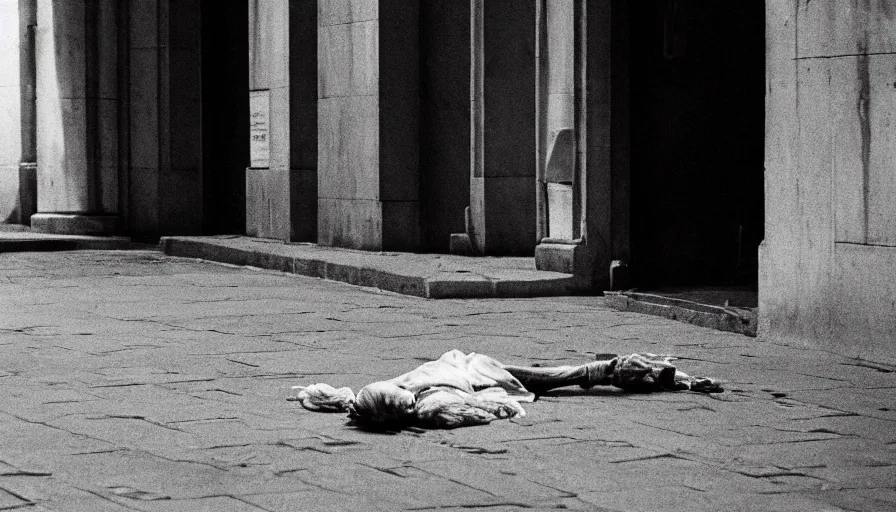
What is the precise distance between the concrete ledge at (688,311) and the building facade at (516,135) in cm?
26

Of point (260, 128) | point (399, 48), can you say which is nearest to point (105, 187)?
point (260, 128)

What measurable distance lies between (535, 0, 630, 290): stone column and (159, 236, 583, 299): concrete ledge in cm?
29

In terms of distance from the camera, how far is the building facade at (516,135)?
861 centimetres

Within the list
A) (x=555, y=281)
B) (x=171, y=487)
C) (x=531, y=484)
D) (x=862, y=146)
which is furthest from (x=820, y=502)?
(x=555, y=281)

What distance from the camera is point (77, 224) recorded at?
65.3ft

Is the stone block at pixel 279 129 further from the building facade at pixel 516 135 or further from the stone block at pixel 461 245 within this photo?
the stone block at pixel 461 245

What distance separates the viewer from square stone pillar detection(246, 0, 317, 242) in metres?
16.6

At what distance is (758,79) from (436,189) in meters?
4.34

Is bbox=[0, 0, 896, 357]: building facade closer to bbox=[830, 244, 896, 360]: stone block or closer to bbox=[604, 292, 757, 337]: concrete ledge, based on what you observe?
bbox=[830, 244, 896, 360]: stone block

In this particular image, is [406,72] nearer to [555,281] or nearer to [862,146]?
[555,281]

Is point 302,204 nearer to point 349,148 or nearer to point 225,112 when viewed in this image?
point 349,148

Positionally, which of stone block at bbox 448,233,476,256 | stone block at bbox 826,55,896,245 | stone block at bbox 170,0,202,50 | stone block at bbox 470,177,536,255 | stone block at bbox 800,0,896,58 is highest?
stone block at bbox 170,0,202,50

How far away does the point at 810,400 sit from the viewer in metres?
6.88

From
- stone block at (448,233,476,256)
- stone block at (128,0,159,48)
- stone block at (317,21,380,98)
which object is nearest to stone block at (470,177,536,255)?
stone block at (448,233,476,256)
